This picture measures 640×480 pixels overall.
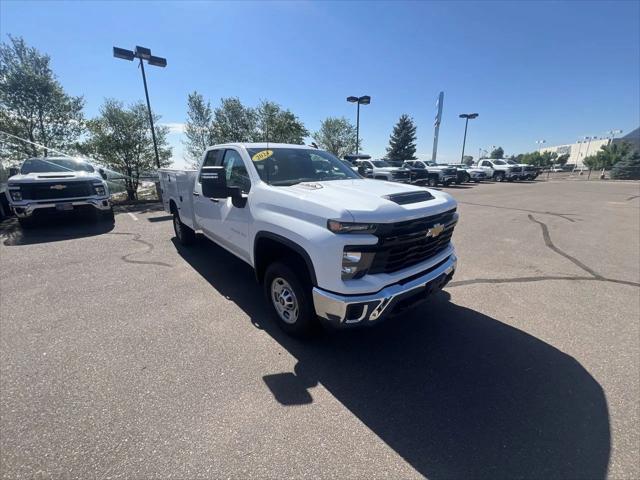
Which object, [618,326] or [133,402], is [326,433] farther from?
[618,326]

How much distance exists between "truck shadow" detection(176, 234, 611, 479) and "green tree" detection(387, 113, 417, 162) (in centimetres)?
5484

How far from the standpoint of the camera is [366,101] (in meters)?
23.7

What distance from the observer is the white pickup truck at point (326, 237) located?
230 centimetres

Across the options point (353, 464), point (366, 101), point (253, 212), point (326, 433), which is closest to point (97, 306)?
point (253, 212)

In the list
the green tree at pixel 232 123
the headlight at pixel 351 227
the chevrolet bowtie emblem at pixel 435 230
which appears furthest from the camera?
the green tree at pixel 232 123

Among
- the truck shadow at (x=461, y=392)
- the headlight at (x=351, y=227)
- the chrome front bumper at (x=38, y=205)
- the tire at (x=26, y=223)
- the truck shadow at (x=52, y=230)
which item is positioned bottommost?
the truck shadow at (x=461, y=392)

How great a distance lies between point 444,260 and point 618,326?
2.20 metres

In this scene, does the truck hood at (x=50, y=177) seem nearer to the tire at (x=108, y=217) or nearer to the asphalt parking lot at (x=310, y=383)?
the tire at (x=108, y=217)

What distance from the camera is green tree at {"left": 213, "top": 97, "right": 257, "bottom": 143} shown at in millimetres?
18656

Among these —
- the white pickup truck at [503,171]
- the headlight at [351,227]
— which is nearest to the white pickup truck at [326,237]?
the headlight at [351,227]

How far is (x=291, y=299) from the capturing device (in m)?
2.94

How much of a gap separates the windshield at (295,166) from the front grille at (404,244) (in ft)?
4.74

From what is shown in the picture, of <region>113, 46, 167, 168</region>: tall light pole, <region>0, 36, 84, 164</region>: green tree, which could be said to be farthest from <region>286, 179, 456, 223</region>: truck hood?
<region>0, 36, 84, 164</region>: green tree

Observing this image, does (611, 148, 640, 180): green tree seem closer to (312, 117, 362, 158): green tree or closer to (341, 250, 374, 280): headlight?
(312, 117, 362, 158): green tree
